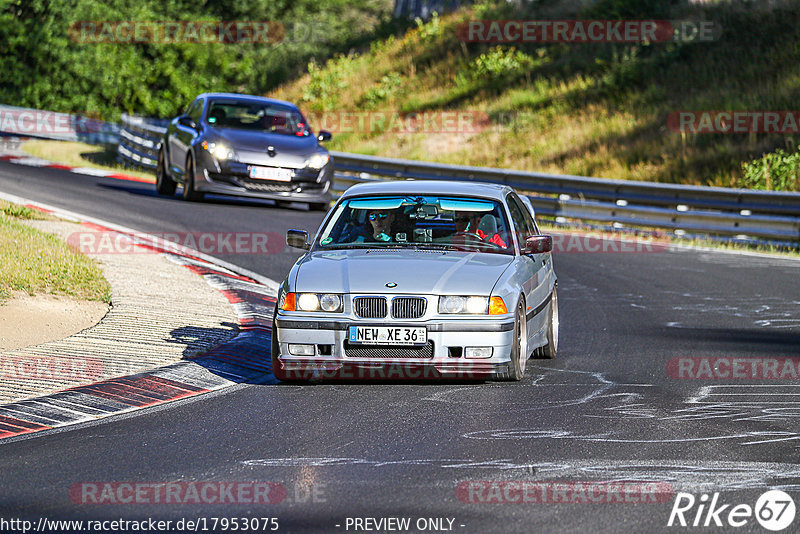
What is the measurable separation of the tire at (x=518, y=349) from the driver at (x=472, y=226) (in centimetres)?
81

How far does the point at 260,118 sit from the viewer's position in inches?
834

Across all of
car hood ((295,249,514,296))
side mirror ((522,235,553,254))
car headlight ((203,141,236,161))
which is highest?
car headlight ((203,141,236,161))

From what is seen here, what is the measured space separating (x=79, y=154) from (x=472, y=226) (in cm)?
2503

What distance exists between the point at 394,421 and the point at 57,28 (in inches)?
1700

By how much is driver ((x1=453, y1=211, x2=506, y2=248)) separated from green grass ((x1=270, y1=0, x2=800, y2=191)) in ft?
51.9

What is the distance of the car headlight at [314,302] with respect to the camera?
350 inches

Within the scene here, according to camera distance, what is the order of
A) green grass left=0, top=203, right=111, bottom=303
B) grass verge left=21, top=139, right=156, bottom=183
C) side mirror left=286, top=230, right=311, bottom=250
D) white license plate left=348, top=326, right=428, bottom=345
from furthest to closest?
grass verge left=21, top=139, right=156, bottom=183
green grass left=0, top=203, right=111, bottom=303
side mirror left=286, top=230, right=311, bottom=250
white license plate left=348, top=326, right=428, bottom=345

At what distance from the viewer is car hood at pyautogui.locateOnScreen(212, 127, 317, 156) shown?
20.0m
